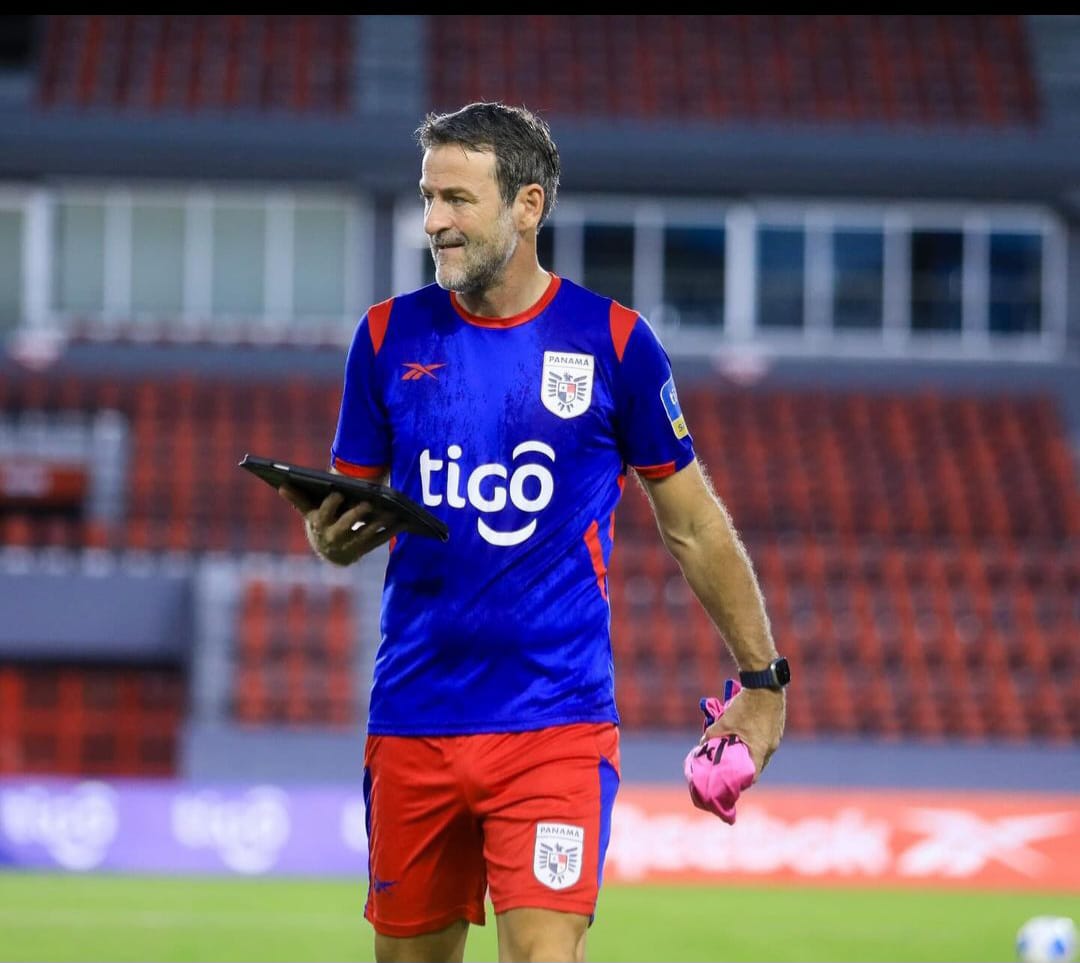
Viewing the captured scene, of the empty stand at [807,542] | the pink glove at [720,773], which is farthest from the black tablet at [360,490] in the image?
the empty stand at [807,542]

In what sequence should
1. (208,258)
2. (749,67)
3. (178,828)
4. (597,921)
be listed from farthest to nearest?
(749,67), (208,258), (178,828), (597,921)

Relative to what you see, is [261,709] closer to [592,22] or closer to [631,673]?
[631,673]

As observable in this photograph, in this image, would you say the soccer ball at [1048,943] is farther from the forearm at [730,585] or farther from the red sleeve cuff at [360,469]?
the red sleeve cuff at [360,469]

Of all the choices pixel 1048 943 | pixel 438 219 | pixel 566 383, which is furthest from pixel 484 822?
pixel 1048 943

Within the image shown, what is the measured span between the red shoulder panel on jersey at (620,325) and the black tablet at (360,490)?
0.52 m

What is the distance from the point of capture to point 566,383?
3.98 metres

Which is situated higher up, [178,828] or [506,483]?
[506,483]

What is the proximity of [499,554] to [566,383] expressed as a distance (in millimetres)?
366

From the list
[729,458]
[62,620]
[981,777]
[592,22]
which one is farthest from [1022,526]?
[62,620]

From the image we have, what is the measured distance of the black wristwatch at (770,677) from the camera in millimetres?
4047

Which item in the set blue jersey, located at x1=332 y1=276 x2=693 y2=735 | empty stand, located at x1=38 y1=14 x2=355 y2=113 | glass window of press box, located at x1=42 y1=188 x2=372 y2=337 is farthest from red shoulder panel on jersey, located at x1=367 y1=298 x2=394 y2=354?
glass window of press box, located at x1=42 y1=188 x2=372 y2=337

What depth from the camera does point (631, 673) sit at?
18.6m

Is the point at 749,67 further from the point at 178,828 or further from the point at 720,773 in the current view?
the point at 720,773

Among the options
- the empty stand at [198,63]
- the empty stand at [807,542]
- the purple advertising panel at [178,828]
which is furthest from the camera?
the empty stand at [198,63]
